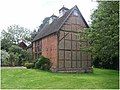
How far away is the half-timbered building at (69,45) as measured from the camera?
32.4 metres

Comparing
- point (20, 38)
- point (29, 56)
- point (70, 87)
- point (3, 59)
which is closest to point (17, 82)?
point (70, 87)

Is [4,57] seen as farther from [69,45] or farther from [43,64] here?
[69,45]

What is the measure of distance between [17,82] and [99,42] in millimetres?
9276

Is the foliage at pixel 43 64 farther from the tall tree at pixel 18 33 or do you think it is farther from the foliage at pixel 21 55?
the tall tree at pixel 18 33

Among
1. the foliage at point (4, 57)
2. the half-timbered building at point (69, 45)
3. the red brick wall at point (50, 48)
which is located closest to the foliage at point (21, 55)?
the foliage at point (4, 57)

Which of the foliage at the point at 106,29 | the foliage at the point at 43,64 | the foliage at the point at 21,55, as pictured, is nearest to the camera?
the foliage at the point at 106,29

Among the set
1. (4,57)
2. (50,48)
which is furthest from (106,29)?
(4,57)

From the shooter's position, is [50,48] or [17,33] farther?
[17,33]

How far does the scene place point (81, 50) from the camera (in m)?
34.1

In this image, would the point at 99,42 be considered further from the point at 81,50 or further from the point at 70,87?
the point at 81,50

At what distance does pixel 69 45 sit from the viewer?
3319 centimetres

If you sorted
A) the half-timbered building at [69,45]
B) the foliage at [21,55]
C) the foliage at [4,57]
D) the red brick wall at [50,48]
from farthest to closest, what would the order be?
the foliage at [21,55], the foliage at [4,57], the red brick wall at [50,48], the half-timbered building at [69,45]

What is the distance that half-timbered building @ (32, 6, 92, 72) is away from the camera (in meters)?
32.4

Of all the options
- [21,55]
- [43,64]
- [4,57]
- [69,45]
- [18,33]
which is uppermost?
[18,33]
